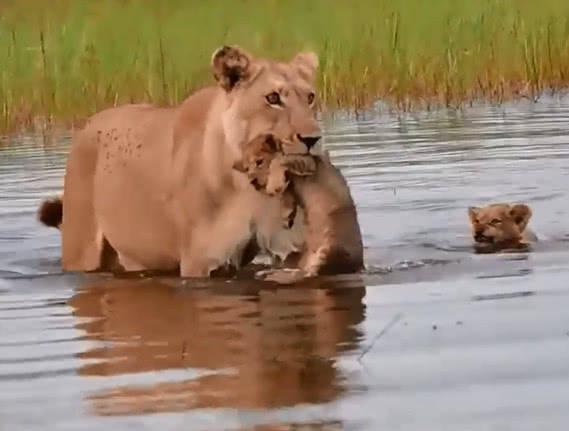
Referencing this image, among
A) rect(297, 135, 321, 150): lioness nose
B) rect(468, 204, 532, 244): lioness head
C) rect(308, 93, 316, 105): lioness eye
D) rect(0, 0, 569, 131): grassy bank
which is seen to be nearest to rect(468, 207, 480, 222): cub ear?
rect(468, 204, 532, 244): lioness head

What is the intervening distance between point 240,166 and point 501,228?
1658 mm

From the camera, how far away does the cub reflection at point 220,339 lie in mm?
5359

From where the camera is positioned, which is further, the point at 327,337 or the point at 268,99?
the point at 268,99

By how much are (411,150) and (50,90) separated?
Answer: 14.6 ft

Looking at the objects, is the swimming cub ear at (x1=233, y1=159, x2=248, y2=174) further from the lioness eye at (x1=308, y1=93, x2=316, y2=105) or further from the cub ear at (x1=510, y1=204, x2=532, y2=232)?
the cub ear at (x1=510, y1=204, x2=532, y2=232)

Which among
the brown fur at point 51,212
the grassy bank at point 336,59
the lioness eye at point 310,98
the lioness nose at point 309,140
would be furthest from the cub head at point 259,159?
the grassy bank at point 336,59

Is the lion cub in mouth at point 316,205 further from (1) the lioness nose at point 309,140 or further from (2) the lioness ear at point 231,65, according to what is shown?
(2) the lioness ear at point 231,65

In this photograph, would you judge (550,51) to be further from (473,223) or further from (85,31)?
(473,223)

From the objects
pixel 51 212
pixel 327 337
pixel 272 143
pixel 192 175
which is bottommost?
pixel 327 337

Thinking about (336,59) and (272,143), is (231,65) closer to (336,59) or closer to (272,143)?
(272,143)

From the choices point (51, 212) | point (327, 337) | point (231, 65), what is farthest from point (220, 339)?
point (51, 212)

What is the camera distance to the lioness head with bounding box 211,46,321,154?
25.5ft

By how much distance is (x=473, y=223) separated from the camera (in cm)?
927

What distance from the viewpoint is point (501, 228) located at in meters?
9.05
